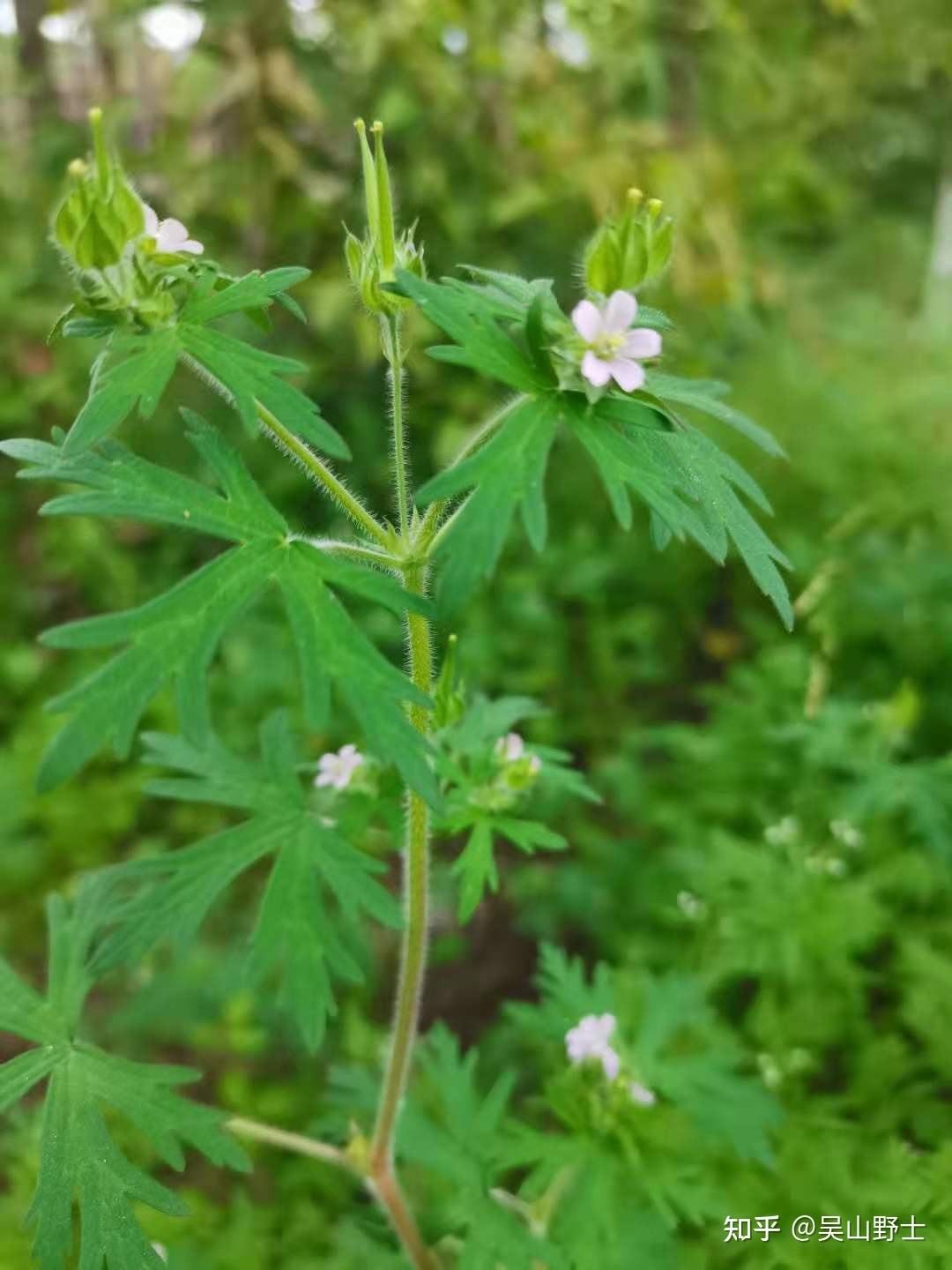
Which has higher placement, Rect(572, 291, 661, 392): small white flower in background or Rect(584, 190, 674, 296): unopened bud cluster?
Rect(584, 190, 674, 296): unopened bud cluster

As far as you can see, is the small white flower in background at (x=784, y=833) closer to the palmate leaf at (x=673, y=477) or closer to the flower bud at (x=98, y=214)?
the palmate leaf at (x=673, y=477)

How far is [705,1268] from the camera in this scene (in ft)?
5.75

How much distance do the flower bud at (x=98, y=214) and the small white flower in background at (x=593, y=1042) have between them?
1.35 meters

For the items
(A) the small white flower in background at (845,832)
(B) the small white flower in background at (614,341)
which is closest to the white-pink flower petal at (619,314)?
(B) the small white flower in background at (614,341)

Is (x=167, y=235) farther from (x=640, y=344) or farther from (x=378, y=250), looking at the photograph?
(x=640, y=344)

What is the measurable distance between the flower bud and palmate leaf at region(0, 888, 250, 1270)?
960 mm

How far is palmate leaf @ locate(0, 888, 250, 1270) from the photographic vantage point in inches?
47.5

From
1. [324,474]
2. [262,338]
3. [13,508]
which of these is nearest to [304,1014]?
[324,474]

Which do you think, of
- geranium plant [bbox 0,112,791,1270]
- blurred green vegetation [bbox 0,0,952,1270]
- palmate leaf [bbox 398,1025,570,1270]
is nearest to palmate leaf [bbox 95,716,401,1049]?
geranium plant [bbox 0,112,791,1270]

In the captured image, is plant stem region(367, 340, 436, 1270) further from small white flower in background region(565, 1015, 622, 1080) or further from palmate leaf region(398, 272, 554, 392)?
small white flower in background region(565, 1015, 622, 1080)

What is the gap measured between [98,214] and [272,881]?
2.62 ft

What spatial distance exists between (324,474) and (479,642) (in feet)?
6.50

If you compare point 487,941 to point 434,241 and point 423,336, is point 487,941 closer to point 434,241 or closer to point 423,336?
point 423,336

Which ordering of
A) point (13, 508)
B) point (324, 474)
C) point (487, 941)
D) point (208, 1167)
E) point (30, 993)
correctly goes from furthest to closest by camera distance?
1. point (13, 508)
2. point (487, 941)
3. point (208, 1167)
4. point (30, 993)
5. point (324, 474)
